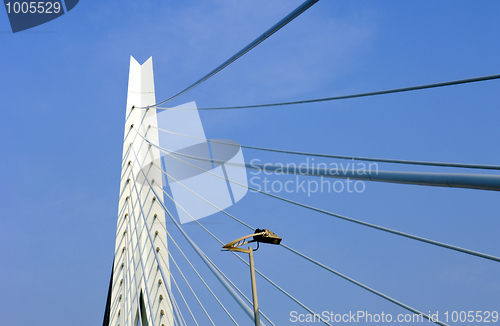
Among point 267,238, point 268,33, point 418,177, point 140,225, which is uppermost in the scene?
point 268,33

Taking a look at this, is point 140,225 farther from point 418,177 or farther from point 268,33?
point 418,177

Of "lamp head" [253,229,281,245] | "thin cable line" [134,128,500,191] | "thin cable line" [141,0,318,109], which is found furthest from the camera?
"lamp head" [253,229,281,245]

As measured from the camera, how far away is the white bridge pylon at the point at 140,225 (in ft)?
15.5

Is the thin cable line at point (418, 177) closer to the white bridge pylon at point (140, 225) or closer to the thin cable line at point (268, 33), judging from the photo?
the thin cable line at point (268, 33)

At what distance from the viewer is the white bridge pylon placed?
473cm

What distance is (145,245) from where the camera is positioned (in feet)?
16.0

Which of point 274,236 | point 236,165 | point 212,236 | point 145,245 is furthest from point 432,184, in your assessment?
point 145,245

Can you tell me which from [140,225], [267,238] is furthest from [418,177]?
[140,225]

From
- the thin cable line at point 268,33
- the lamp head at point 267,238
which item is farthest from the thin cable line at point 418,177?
Result: the thin cable line at point 268,33

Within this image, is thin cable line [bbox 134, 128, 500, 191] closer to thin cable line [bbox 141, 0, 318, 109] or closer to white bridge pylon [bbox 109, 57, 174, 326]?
thin cable line [bbox 141, 0, 318, 109]

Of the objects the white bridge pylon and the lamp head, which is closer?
the lamp head

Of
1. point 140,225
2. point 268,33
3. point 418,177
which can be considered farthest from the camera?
point 140,225

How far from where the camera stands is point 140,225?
4.92 metres

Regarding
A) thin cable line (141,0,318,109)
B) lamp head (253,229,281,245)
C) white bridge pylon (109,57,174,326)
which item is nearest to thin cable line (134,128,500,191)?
lamp head (253,229,281,245)
